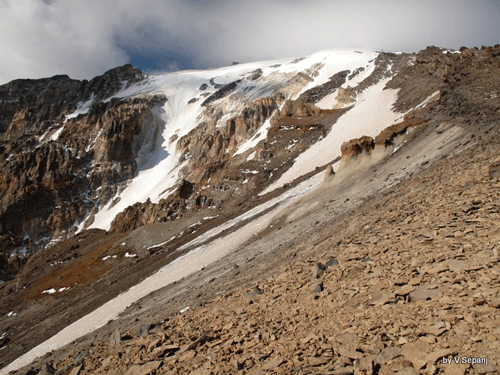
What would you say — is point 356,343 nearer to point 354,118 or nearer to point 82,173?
point 354,118

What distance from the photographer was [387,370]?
15.0 feet

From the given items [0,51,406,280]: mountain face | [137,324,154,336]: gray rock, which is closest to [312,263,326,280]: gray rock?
[137,324,154,336]: gray rock

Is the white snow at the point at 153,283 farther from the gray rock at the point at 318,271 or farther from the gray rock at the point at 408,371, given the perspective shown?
the gray rock at the point at 408,371

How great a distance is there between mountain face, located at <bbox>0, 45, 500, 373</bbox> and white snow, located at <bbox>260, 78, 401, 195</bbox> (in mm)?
266

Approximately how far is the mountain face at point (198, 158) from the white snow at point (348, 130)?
27 centimetres

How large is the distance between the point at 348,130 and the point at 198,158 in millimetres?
46264

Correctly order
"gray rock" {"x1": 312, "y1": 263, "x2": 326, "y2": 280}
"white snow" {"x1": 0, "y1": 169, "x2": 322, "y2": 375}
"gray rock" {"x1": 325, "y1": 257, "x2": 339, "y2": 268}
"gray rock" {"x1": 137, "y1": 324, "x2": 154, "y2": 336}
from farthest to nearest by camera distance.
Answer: "white snow" {"x1": 0, "y1": 169, "x2": 322, "y2": 375} < "gray rock" {"x1": 137, "y1": 324, "x2": 154, "y2": 336} < "gray rock" {"x1": 325, "y1": 257, "x2": 339, "y2": 268} < "gray rock" {"x1": 312, "y1": 263, "x2": 326, "y2": 280}

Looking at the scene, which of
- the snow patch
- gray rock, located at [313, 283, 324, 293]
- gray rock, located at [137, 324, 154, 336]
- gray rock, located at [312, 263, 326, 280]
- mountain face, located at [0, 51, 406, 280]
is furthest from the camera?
the snow patch

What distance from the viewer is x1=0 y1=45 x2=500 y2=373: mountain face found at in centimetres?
2116

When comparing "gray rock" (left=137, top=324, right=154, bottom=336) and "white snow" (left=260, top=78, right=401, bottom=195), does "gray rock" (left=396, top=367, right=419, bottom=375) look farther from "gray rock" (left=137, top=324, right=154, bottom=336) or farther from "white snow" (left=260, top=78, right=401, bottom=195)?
"white snow" (left=260, top=78, right=401, bottom=195)

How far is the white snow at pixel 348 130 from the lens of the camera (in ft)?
128

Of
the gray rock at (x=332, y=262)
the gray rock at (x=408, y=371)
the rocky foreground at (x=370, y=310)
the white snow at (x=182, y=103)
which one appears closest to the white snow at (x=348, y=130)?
the white snow at (x=182, y=103)

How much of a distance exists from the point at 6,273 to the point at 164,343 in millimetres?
74683

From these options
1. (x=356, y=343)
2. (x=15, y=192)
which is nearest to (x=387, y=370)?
(x=356, y=343)
